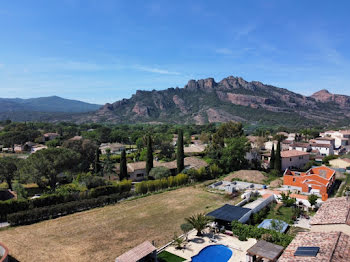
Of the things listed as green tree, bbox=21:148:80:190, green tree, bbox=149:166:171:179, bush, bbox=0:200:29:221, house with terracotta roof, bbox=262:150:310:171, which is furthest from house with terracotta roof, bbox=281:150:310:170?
bush, bbox=0:200:29:221

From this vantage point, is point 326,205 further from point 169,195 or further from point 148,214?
point 169,195

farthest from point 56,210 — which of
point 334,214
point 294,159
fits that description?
point 294,159

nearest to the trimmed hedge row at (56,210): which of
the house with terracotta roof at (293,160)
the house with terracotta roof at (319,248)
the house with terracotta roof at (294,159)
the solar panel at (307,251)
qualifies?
the house with terracotta roof at (319,248)

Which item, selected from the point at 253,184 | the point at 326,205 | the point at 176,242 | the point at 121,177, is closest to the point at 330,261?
the point at 326,205

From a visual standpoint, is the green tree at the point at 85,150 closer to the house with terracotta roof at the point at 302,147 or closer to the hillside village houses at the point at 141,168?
the hillside village houses at the point at 141,168

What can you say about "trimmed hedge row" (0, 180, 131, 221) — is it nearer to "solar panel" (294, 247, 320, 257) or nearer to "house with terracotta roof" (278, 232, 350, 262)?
"house with terracotta roof" (278, 232, 350, 262)

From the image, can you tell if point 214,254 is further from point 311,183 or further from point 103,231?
point 311,183
